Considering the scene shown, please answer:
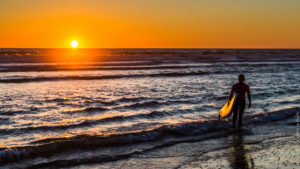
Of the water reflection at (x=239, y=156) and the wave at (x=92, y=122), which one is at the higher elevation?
the wave at (x=92, y=122)

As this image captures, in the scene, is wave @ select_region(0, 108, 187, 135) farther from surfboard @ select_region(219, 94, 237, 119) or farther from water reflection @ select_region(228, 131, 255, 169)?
water reflection @ select_region(228, 131, 255, 169)

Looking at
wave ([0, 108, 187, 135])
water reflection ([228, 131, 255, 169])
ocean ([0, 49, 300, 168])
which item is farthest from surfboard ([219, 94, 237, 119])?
wave ([0, 108, 187, 135])

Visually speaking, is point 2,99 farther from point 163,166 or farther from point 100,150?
point 163,166

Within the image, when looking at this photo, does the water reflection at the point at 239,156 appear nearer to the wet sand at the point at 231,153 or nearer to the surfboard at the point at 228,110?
the wet sand at the point at 231,153

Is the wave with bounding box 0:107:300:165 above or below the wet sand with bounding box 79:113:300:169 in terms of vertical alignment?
above

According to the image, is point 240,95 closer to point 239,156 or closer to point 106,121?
point 239,156

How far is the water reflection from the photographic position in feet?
20.6

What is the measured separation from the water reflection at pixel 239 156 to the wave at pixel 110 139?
4.60 feet

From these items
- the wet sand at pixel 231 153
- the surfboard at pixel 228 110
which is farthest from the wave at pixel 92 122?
the wet sand at pixel 231 153

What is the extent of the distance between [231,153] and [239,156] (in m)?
0.26

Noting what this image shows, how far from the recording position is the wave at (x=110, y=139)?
281 inches

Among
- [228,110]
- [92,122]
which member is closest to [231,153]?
[228,110]

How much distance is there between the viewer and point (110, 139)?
27.2ft

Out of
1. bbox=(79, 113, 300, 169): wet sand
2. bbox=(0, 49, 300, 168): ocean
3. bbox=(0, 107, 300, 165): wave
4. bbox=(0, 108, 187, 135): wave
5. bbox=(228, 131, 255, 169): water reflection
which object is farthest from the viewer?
bbox=(0, 108, 187, 135): wave
